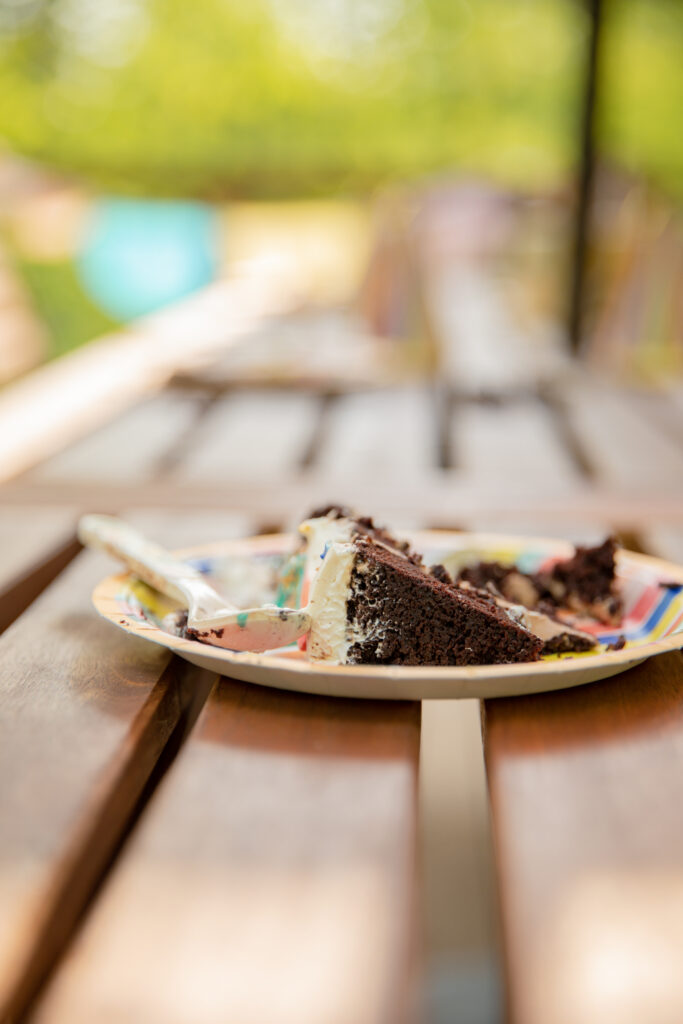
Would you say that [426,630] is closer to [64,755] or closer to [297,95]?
[64,755]

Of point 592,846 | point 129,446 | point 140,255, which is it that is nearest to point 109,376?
point 129,446

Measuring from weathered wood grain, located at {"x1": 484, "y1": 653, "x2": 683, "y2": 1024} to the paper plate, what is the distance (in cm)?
3

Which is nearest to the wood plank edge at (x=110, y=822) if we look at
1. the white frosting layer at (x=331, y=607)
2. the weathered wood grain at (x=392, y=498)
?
the white frosting layer at (x=331, y=607)

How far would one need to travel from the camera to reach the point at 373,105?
31.9ft

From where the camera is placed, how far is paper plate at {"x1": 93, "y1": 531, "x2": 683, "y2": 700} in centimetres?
56

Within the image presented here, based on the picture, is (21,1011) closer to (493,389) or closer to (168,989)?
(168,989)

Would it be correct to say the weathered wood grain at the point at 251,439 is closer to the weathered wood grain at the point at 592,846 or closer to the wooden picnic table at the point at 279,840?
the wooden picnic table at the point at 279,840

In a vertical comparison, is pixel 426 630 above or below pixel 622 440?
above

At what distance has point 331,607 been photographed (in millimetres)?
612

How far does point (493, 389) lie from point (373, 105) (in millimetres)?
8341

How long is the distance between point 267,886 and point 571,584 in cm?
41

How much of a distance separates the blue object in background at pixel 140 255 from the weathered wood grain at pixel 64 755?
7.53 m

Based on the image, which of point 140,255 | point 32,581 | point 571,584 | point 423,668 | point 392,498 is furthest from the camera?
point 140,255

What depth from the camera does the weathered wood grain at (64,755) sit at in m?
0.43
